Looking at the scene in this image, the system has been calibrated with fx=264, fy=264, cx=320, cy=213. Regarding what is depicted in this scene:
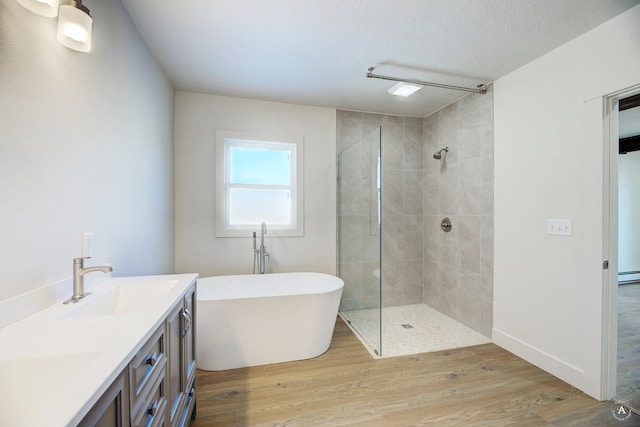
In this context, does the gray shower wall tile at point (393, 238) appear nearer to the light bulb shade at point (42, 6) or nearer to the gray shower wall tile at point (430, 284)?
the gray shower wall tile at point (430, 284)

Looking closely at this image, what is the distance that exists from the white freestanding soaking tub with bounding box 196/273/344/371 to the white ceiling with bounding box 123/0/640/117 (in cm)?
194

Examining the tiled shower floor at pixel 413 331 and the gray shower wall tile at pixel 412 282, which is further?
the gray shower wall tile at pixel 412 282

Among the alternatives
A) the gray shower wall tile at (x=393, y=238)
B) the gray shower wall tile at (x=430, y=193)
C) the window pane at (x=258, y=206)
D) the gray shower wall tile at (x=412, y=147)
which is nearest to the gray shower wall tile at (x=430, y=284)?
the gray shower wall tile at (x=393, y=238)

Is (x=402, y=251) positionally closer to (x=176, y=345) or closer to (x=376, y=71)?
(x=376, y=71)

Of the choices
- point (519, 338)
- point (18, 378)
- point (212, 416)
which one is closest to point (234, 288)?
point (212, 416)

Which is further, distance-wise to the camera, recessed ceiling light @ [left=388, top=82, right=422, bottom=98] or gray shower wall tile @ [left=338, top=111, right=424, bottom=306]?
gray shower wall tile @ [left=338, top=111, right=424, bottom=306]

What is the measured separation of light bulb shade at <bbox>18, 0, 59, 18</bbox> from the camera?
0.94 metres

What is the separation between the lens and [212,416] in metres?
1.63

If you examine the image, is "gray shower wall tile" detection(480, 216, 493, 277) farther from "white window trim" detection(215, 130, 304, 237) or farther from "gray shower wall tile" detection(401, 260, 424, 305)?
"white window trim" detection(215, 130, 304, 237)

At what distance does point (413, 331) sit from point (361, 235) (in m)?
1.15

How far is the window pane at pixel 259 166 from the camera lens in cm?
305

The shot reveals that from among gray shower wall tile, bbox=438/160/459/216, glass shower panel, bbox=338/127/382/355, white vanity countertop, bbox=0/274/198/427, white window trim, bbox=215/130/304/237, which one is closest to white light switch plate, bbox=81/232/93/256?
white vanity countertop, bbox=0/274/198/427

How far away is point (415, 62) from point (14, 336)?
9.26ft

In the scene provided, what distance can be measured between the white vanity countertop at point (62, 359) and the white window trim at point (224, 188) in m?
1.88
